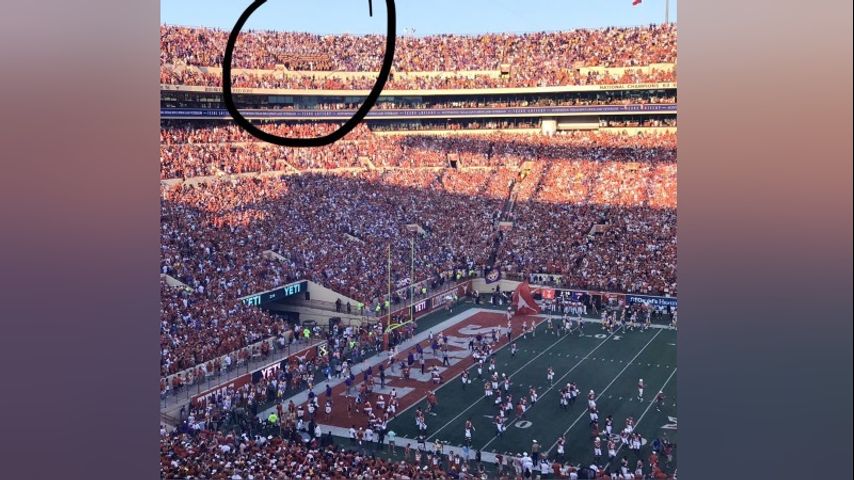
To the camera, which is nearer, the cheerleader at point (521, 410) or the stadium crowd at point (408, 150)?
the cheerleader at point (521, 410)

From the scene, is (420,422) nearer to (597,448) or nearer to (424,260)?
(597,448)

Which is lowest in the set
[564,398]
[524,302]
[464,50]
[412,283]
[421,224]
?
[564,398]

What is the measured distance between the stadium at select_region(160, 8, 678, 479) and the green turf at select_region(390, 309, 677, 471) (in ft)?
0.12

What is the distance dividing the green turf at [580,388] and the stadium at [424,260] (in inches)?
1.4

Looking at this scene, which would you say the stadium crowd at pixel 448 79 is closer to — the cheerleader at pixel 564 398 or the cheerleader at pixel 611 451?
the cheerleader at pixel 564 398

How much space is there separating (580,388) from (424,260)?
4.94m

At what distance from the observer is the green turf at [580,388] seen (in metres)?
8.07

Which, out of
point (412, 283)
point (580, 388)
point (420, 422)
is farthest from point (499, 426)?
point (412, 283)

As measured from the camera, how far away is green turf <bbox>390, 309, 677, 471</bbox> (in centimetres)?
807

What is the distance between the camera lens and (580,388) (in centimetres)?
945

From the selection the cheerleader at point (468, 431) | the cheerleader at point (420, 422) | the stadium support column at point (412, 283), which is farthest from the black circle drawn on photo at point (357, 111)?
the stadium support column at point (412, 283)
